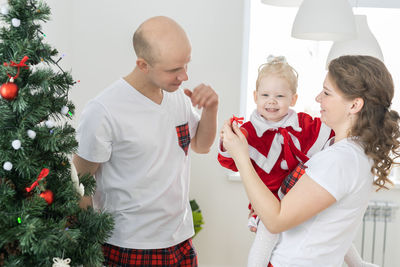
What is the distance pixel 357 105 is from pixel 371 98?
0.15 feet

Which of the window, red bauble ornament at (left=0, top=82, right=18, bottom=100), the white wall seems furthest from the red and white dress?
the window

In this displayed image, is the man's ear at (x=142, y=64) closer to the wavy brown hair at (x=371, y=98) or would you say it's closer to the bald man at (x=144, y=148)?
the bald man at (x=144, y=148)

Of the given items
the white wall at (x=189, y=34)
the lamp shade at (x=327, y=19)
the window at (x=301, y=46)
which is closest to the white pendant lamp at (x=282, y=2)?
the lamp shade at (x=327, y=19)

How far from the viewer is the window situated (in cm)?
385

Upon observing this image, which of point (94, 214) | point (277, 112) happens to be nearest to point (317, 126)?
point (277, 112)

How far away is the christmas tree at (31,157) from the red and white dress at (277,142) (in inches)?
32.3

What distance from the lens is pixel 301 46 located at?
12.9 feet

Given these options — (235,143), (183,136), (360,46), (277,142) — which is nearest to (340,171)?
(235,143)

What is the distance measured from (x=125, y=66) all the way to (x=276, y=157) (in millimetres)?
→ 2064

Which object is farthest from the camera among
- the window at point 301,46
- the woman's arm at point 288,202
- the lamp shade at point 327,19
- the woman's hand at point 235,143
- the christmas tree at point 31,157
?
the window at point 301,46

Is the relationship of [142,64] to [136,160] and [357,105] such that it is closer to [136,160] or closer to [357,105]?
[136,160]

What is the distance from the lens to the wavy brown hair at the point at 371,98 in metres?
1.40

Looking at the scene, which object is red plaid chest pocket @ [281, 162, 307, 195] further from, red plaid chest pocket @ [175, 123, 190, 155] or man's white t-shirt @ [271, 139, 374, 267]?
red plaid chest pocket @ [175, 123, 190, 155]

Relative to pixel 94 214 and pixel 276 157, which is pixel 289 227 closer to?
pixel 276 157
